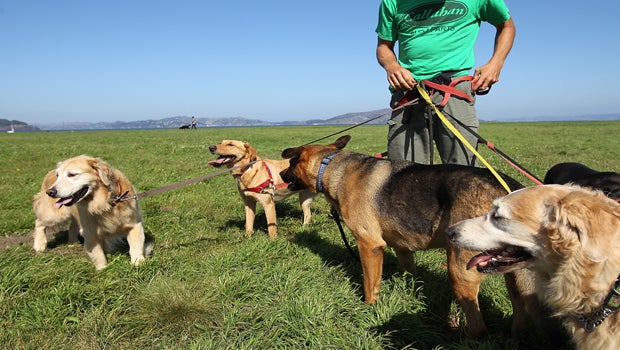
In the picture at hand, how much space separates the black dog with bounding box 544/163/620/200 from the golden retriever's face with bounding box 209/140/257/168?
484 cm

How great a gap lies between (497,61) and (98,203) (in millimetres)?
4841

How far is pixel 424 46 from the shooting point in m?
3.76

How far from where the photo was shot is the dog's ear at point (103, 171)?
15.1ft

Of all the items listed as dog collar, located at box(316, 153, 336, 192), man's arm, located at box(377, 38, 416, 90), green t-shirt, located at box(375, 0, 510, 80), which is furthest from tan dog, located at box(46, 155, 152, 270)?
green t-shirt, located at box(375, 0, 510, 80)

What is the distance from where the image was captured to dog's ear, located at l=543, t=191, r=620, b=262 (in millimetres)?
1778

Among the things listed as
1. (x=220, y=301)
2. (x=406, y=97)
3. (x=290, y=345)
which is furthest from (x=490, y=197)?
(x=220, y=301)

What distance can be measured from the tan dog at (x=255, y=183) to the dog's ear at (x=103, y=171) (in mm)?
2121

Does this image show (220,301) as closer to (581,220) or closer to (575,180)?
(581,220)

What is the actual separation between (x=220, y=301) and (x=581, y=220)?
113 inches

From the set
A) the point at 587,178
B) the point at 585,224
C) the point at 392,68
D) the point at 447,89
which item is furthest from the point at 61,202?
the point at 587,178

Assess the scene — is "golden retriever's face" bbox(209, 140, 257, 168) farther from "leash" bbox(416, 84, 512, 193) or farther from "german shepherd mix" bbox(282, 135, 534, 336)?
"leash" bbox(416, 84, 512, 193)

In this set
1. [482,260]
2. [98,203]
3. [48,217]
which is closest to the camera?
[482,260]

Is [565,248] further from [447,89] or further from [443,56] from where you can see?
[443,56]

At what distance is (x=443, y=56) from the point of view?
374 centimetres
